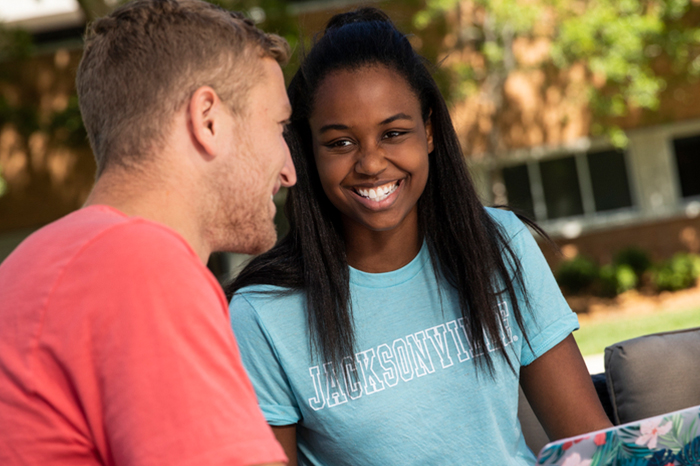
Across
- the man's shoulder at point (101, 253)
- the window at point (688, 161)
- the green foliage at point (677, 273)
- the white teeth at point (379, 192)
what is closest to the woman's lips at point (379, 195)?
the white teeth at point (379, 192)

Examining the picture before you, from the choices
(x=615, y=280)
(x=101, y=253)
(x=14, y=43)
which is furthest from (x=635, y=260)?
(x=101, y=253)

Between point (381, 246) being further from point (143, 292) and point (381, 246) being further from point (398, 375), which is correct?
point (143, 292)

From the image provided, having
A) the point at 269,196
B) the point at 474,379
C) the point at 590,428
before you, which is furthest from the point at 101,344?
the point at 590,428


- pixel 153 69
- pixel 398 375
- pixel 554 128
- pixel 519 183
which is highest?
pixel 554 128

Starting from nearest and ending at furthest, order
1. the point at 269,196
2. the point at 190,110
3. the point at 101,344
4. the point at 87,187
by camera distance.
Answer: the point at 101,344, the point at 190,110, the point at 269,196, the point at 87,187

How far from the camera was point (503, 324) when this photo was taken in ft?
7.63

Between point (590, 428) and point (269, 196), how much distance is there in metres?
1.35

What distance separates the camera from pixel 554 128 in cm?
→ 1498

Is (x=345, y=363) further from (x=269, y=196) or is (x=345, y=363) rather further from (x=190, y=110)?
(x=190, y=110)

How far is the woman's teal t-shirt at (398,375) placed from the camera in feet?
7.09

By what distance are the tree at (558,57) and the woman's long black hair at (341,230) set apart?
9.88 metres

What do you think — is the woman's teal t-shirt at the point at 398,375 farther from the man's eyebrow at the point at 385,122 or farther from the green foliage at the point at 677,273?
the green foliage at the point at 677,273

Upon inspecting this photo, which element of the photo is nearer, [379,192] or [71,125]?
[379,192]

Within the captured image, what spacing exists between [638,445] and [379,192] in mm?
1190
